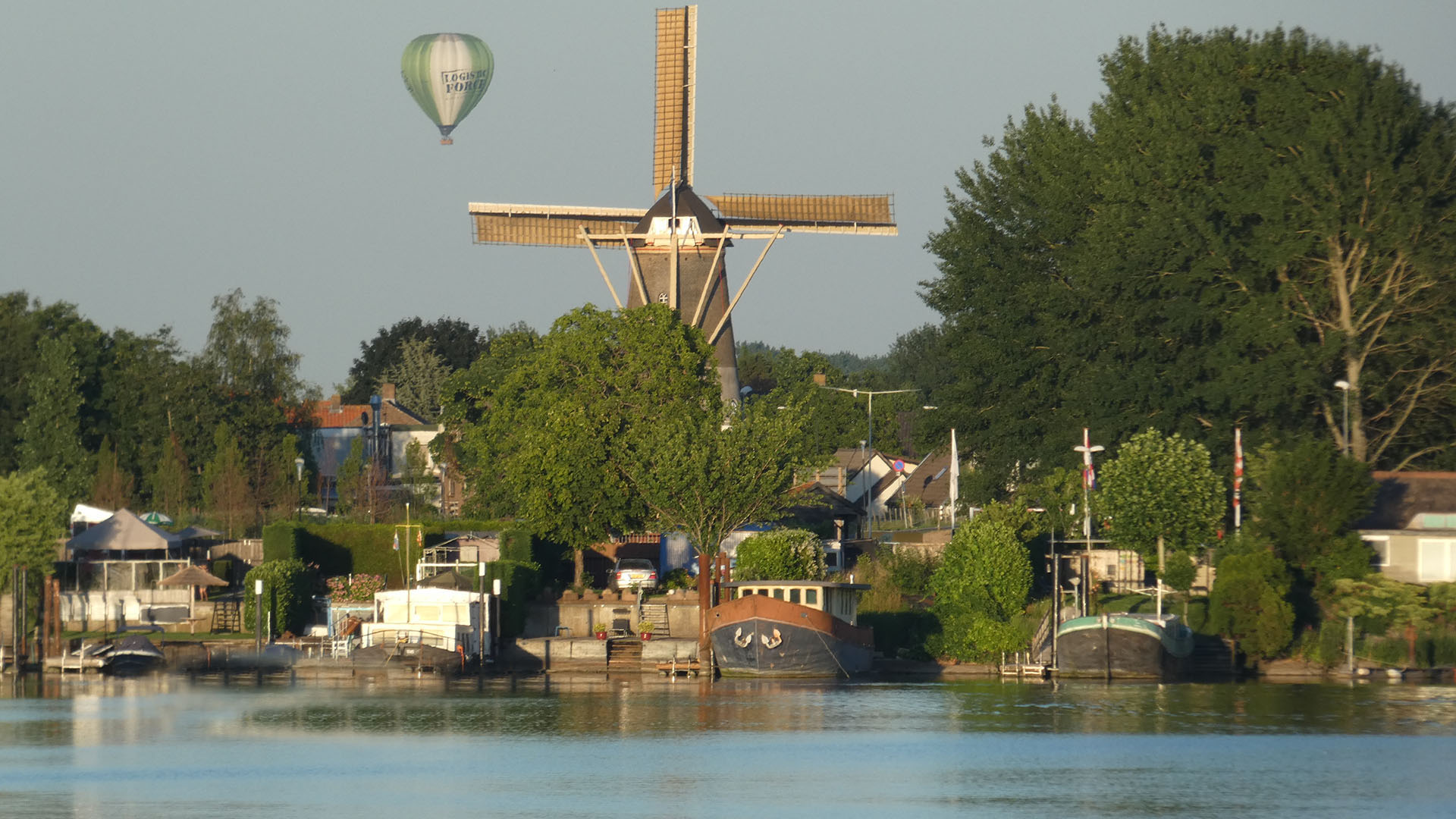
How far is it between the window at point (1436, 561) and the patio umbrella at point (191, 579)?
43124 mm

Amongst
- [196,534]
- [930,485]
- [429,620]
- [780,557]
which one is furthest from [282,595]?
[930,485]

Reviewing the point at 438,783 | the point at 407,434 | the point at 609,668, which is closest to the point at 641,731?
the point at 438,783

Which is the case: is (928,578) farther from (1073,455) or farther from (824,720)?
(824,720)

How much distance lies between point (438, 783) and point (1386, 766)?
76.1 feet

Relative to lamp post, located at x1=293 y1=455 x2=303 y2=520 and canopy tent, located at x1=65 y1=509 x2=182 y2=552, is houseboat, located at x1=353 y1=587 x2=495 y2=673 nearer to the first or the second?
canopy tent, located at x1=65 y1=509 x2=182 y2=552

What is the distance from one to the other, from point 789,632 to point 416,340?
98.0 m

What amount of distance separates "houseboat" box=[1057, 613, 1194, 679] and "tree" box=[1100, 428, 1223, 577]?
178 inches

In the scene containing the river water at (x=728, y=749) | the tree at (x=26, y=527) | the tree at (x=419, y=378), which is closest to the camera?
the river water at (x=728, y=749)

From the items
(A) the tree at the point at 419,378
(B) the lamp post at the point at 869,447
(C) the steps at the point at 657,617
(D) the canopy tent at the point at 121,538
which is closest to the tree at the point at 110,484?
(D) the canopy tent at the point at 121,538

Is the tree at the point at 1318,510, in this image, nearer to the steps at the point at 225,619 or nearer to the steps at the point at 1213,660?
the steps at the point at 1213,660

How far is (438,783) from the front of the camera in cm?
4975

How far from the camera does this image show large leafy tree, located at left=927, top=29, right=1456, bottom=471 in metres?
75.9

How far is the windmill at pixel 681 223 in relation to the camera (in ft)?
336

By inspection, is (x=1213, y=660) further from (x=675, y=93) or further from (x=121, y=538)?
(x=675, y=93)
